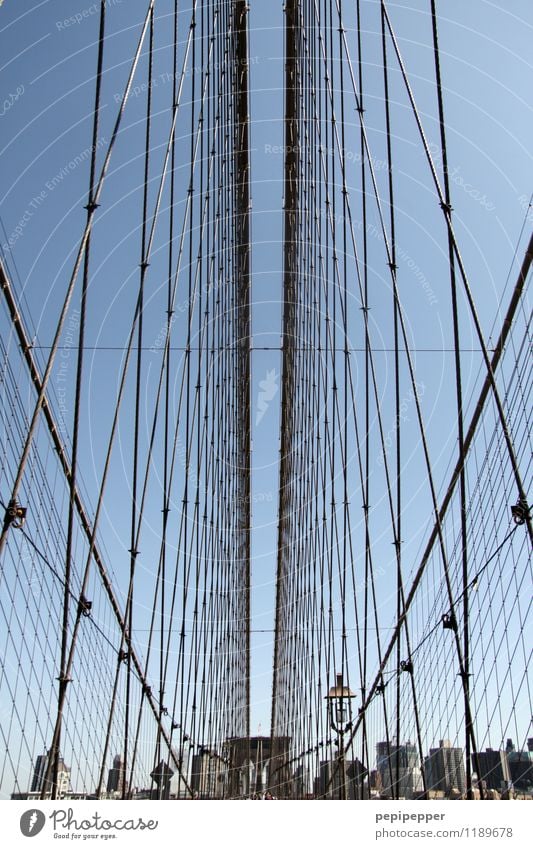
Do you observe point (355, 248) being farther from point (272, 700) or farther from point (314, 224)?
point (272, 700)

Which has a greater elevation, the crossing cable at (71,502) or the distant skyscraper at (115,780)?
the crossing cable at (71,502)

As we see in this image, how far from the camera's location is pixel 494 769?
439 cm

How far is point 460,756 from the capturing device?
16.2 feet

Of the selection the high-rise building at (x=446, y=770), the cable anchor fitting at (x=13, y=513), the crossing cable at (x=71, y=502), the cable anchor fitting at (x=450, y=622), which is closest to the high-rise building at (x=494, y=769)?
the high-rise building at (x=446, y=770)

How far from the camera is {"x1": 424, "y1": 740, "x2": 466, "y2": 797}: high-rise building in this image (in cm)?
483

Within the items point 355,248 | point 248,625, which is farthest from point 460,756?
point 248,625

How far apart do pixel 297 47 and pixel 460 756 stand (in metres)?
12.4

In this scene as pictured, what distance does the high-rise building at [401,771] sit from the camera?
5.93 meters

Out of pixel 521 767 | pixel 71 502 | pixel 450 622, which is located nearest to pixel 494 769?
pixel 521 767

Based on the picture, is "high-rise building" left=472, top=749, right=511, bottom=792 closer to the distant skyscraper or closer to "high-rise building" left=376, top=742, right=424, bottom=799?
"high-rise building" left=376, top=742, right=424, bottom=799
